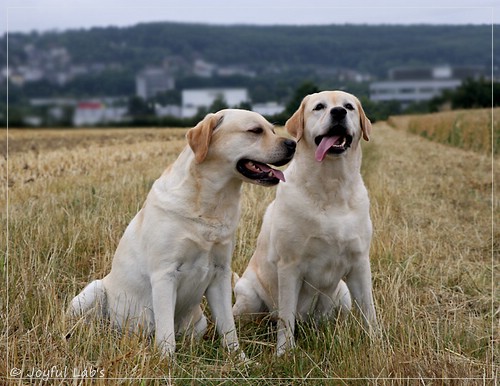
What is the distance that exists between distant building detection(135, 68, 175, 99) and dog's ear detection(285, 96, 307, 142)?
103 centimetres

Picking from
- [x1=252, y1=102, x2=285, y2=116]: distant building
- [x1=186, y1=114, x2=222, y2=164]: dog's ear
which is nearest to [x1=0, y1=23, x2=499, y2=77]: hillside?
[x1=252, y1=102, x2=285, y2=116]: distant building

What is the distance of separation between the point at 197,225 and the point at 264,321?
3.76ft

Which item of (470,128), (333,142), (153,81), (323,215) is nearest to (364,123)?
(333,142)

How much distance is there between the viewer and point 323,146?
4.05 meters

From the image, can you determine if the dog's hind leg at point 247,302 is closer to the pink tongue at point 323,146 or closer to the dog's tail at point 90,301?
the dog's tail at point 90,301

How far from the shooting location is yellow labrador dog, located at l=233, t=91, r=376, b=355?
13.1 ft

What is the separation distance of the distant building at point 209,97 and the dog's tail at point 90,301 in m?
1.56

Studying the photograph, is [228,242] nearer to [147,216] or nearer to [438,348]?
[147,216]

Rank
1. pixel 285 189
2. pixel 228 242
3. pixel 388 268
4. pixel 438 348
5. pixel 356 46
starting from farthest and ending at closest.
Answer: pixel 356 46
pixel 388 268
pixel 285 189
pixel 228 242
pixel 438 348

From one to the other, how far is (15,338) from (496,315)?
309 centimetres

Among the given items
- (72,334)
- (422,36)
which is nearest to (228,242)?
(72,334)

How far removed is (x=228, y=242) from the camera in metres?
3.80

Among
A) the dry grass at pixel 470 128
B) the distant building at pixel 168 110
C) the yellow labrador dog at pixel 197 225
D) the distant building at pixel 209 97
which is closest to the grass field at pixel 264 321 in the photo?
the yellow labrador dog at pixel 197 225

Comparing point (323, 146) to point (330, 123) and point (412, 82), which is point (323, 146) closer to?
point (330, 123)
